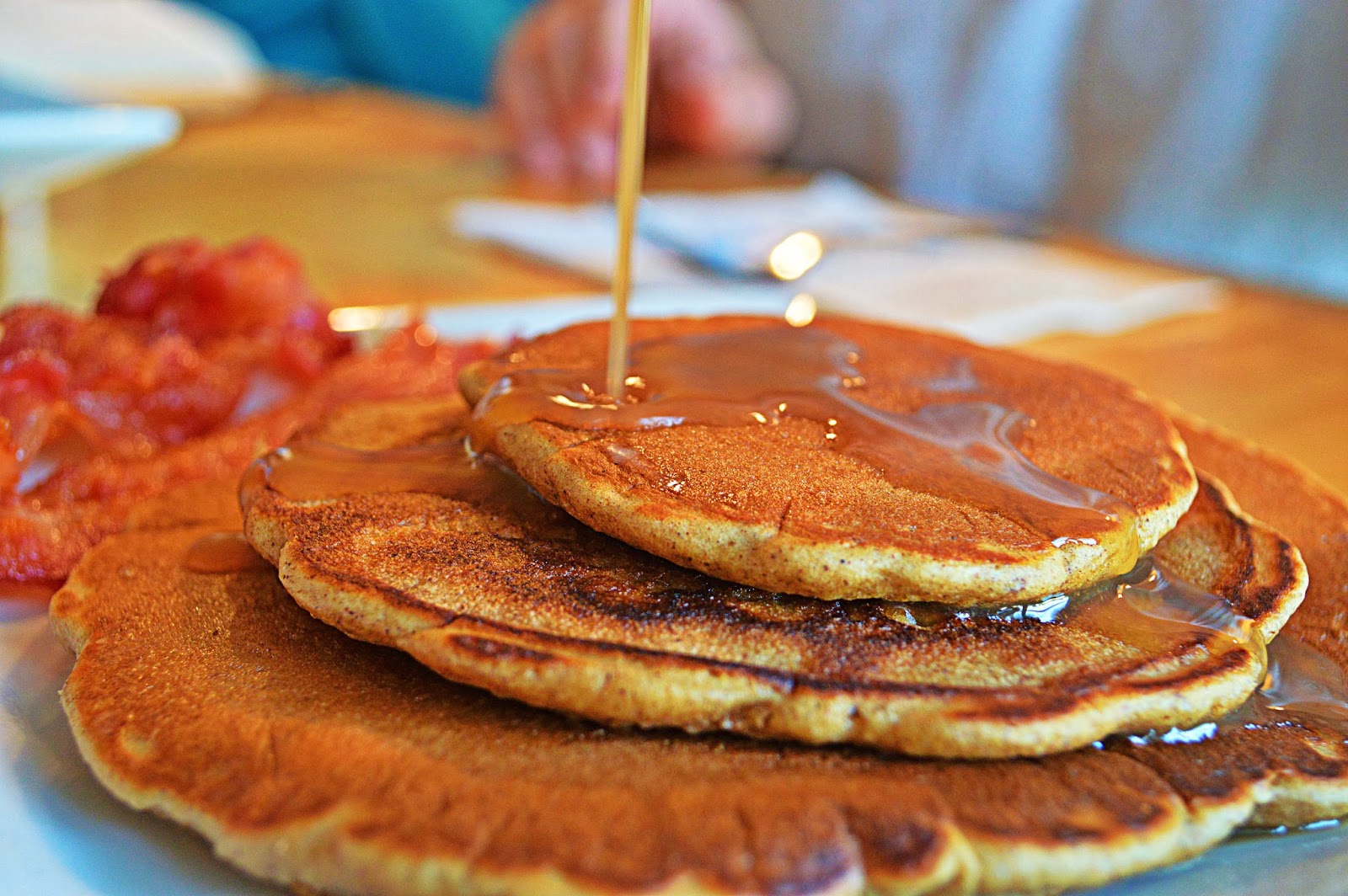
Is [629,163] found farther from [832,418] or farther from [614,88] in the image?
[614,88]

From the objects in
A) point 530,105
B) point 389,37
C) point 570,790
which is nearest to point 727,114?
point 530,105

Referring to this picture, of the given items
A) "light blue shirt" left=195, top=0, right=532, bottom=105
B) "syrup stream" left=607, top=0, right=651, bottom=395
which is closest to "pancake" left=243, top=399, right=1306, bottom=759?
"syrup stream" left=607, top=0, right=651, bottom=395

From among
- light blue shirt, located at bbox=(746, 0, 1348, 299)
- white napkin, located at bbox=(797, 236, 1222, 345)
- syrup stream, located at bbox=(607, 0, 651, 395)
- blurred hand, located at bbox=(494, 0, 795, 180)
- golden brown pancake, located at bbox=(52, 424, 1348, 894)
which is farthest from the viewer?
blurred hand, located at bbox=(494, 0, 795, 180)

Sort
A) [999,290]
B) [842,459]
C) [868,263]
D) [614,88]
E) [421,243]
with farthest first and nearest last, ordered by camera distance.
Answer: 1. [614,88]
2. [421,243]
3. [868,263]
4. [999,290]
5. [842,459]

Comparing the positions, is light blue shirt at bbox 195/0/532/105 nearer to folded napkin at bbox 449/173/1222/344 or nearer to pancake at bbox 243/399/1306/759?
folded napkin at bbox 449/173/1222/344

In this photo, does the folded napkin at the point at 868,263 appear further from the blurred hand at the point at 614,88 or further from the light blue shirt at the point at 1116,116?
the blurred hand at the point at 614,88

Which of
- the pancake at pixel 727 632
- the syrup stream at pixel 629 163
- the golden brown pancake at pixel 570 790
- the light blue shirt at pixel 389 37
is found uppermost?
the syrup stream at pixel 629 163

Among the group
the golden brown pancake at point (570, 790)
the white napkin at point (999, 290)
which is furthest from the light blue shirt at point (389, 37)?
the golden brown pancake at point (570, 790)
